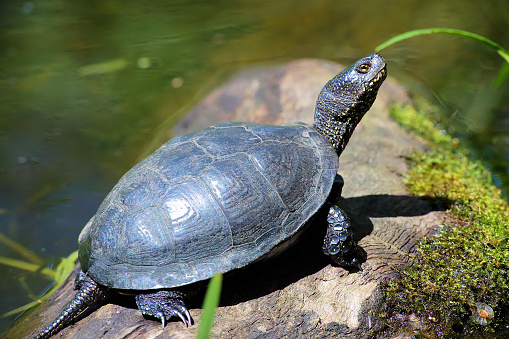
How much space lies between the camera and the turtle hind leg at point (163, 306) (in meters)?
2.82

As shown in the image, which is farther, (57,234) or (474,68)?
(474,68)

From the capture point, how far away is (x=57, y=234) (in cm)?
458

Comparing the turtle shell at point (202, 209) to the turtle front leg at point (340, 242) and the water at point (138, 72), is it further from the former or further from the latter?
the water at point (138, 72)

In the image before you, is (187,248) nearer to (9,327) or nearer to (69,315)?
(69,315)

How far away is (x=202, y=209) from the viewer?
2.90 m

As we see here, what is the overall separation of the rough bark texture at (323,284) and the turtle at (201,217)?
5.0 inches

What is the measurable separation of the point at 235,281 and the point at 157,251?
610 millimetres

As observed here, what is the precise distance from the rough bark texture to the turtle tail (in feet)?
0.20

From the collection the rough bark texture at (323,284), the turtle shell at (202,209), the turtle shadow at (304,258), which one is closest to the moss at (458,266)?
the rough bark texture at (323,284)

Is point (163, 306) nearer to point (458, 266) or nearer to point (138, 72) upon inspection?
point (458, 266)

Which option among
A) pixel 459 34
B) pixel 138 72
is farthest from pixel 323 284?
Answer: pixel 138 72

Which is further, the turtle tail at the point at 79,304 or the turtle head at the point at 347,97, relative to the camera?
the turtle head at the point at 347,97

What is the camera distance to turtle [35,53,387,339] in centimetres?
282

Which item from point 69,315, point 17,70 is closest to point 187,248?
point 69,315
